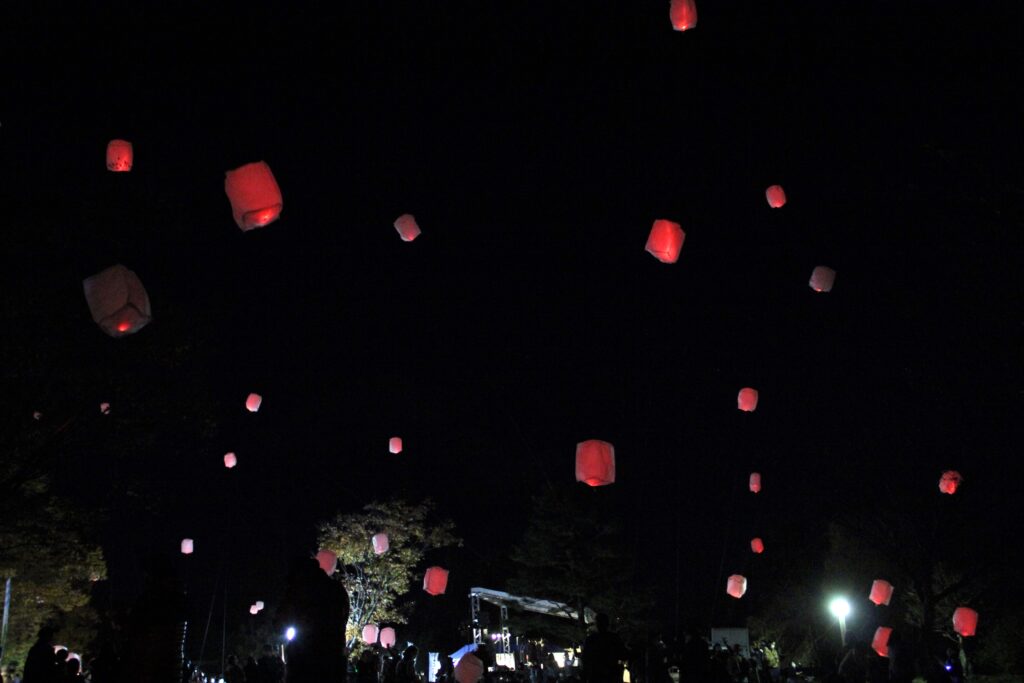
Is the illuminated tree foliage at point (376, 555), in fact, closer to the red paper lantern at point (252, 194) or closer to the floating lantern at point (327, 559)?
the floating lantern at point (327, 559)

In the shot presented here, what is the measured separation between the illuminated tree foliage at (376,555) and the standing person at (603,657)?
65.7ft

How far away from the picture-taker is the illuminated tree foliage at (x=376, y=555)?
26.1m

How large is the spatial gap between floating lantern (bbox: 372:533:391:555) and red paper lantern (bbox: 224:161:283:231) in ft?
62.5

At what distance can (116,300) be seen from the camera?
734 cm

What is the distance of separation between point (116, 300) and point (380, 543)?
19829 mm

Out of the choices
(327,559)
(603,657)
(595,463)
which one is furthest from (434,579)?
(603,657)

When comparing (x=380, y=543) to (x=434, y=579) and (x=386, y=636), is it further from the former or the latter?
(x=434, y=579)

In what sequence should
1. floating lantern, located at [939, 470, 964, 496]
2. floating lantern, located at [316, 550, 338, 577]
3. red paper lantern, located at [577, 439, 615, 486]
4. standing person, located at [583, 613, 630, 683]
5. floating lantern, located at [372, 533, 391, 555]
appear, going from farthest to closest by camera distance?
1. floating lantern, located at [372, 533, 391, 555]
2. floating lantern, located at [316, 550, 338, 577]
3. floating lantern, located at [939, 470, 964, 496]
4. red paper lantern, located at [577, 439, 615, 486]
5. standing person, located at [583, 613, 630, 683]

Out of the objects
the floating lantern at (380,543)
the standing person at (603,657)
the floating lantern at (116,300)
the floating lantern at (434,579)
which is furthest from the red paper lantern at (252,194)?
the floating lantern at (380,543)

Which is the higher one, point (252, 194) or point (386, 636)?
point (252, 194)

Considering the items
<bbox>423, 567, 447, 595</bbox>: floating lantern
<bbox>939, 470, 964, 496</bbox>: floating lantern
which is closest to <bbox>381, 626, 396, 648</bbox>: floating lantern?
<bbox>423, 567, 447, 595</bbox>: floating lantern

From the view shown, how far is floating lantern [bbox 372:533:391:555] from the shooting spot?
26016 millimetres

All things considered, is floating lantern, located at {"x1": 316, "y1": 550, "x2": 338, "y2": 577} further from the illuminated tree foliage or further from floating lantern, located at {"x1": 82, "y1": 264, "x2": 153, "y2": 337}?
floating lantern, located at {"x1": 82, "y1": 264, "x2": 153, "y2": 337}

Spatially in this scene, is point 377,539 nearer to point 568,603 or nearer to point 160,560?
point 568,603
